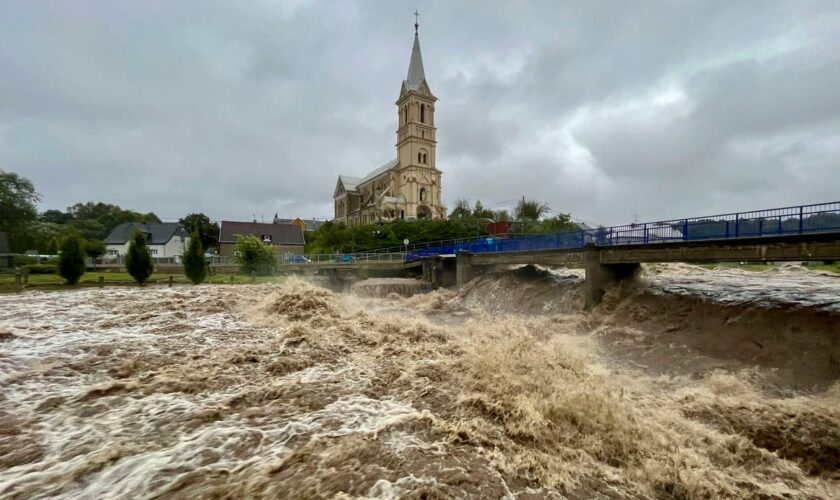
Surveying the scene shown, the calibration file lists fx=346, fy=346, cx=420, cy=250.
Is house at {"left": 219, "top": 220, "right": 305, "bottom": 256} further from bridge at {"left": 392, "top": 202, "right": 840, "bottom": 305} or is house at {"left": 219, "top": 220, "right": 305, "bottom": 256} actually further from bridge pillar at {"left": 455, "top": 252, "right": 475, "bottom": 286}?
bridge at {"left": 392, "top": 202, "right": 840, "bottom": 305}

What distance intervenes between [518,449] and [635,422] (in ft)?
8.33

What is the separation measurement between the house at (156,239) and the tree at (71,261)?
3736 cm

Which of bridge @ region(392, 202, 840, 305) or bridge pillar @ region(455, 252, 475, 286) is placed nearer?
bridge @ region(392, 202, 840, 305)

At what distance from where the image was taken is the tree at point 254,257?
40.1 metres

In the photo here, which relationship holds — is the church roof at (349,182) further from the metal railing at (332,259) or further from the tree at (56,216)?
the tree at (56,216)

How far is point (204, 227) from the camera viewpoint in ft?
292

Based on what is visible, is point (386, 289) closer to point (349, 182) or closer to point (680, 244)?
point (680, 244)

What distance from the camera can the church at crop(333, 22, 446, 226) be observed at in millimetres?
79250

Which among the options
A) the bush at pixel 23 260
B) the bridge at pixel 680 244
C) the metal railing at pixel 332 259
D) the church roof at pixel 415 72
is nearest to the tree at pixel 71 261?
the metal railing at pixel 332 259

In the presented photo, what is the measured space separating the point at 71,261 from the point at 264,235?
134ft

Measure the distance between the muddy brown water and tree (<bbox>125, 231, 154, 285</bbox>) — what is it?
831 inches

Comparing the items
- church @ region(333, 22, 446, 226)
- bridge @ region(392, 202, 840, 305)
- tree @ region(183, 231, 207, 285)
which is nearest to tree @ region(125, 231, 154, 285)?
tree @ region(183, 231, 207, 285)

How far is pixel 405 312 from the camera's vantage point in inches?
907

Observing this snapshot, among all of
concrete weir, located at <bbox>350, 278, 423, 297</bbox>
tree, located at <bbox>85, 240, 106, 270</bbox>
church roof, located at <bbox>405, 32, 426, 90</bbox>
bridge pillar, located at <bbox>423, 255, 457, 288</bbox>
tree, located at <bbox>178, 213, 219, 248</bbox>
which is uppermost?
church roof, located at <bbox>405, 32, 426, 90</bbox>
